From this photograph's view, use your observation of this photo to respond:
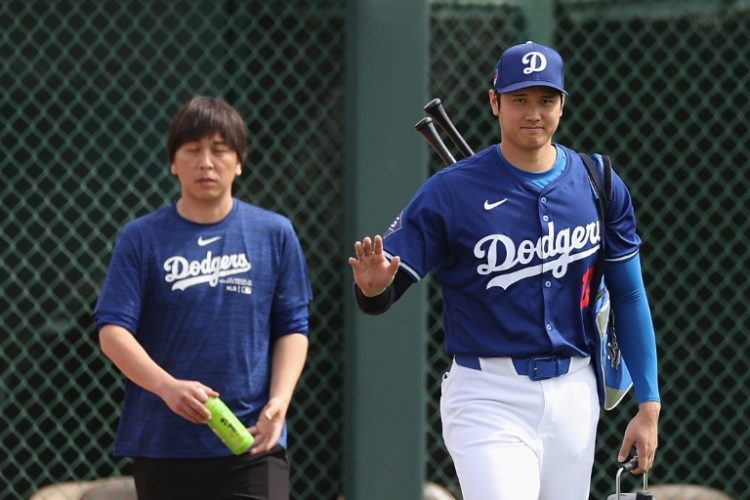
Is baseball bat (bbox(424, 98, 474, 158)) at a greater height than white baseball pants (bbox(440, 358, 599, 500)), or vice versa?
baseball bat (bbox(424, 98, 474, 158))

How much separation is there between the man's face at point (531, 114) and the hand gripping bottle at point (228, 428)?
3.36 feet

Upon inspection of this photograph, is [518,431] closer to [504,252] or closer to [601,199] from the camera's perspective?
[504,252]

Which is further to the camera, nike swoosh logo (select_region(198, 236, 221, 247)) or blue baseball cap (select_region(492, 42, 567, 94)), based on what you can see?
nike swoosh logo (select_region(198, 236, 221, 247))

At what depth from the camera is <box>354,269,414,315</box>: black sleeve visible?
313 cm

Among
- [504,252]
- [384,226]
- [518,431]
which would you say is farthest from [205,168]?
[384,226]

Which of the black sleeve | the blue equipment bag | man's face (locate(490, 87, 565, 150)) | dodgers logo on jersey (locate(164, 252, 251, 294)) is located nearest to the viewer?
the black sleeve

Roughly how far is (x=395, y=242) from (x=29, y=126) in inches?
87.1

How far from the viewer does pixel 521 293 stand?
3275 mm

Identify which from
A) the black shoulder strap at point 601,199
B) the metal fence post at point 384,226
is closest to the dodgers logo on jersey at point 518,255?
the black shoulder strap at point 601,199

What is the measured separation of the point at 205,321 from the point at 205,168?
428 mm

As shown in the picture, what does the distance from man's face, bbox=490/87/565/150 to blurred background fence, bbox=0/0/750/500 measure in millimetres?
1728

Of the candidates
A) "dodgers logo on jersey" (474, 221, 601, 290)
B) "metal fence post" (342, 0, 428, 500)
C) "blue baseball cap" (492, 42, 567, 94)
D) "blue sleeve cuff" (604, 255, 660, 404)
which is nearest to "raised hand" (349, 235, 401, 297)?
"dodgers logo on jersey" (474, 221, 601, 290)

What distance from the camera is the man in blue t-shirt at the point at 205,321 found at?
3.63 m

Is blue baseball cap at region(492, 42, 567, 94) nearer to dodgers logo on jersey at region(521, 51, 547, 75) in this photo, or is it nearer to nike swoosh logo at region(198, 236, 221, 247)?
dodgers logo on jersey at region(521, 51, 547, 75)
